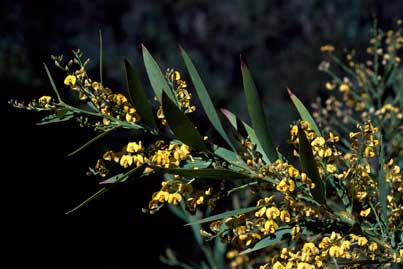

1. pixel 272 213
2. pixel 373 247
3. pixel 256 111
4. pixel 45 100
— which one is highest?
pixel 45 100

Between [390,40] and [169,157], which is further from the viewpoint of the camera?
[390,40]

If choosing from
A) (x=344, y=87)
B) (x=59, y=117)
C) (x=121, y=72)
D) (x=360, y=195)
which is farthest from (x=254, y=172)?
(x=121, y=72)

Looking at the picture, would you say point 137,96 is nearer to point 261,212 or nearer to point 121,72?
point 261,212

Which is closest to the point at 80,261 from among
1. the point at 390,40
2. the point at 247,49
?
the point at 390,40

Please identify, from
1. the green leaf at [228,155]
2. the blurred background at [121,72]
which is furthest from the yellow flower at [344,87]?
the green leaf at [228,155]

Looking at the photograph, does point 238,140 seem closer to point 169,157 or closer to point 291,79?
point 169,157

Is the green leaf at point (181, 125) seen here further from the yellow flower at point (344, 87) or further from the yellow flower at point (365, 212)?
the yellow flower at point (344, 87)
